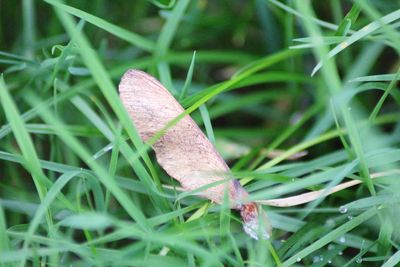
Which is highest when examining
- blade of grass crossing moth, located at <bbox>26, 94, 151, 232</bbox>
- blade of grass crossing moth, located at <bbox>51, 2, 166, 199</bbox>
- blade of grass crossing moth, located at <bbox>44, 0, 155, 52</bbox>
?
blade of grass crossing moth, located at <bbox>44, 0, 155, 52</bbox>

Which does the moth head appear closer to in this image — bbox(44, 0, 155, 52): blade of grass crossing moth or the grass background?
the grass background

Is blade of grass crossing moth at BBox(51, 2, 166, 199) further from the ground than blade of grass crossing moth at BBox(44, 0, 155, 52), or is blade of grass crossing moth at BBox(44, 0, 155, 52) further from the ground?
blade of grass crossing moth at BBox(44, 0, 155, 52)

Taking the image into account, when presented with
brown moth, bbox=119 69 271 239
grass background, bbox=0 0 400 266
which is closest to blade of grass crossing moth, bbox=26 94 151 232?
grass background, bbox=0 0 400 266

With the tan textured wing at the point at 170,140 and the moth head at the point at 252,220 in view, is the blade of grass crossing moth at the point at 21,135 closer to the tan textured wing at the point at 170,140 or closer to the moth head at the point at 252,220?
the tan textured wing at the point at 170,140

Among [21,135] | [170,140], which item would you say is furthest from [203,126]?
[21,135]

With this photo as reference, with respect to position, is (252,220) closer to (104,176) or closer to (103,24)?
(104,176)

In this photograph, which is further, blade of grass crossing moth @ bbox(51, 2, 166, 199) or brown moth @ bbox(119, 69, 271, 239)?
brown moth @ bbox(119, 69, 271, 239)

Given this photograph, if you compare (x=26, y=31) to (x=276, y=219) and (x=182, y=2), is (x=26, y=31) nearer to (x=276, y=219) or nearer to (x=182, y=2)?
(x=182, y=2)
